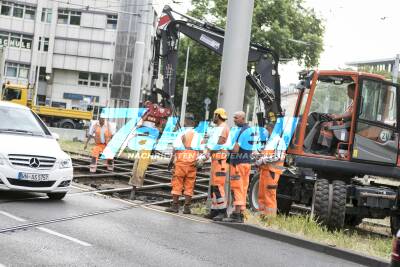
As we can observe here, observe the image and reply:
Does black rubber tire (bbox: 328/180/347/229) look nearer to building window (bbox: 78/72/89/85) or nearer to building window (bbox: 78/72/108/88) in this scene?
building window (bbox: 78/72/108/88)

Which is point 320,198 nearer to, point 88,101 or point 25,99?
point 25,99

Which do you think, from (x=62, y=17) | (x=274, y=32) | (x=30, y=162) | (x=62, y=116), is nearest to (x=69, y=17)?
(x=62, y=17)

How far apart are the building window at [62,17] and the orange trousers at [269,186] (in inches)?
2347

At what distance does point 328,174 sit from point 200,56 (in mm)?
36162

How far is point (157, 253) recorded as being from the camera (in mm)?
7945

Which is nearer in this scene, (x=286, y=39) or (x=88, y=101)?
(x=286, y=39)

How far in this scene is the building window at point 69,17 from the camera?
224 ft

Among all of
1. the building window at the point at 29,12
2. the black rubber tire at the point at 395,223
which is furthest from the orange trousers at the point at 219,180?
the building window at the point at 29,12

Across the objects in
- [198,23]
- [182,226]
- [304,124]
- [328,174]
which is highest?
[198,23]

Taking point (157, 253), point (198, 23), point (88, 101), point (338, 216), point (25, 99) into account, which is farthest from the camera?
point (88, 101)

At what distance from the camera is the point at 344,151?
1214cm

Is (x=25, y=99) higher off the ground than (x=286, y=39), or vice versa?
(x=286, y=39)

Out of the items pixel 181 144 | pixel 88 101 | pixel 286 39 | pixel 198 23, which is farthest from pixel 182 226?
pixel 88 101

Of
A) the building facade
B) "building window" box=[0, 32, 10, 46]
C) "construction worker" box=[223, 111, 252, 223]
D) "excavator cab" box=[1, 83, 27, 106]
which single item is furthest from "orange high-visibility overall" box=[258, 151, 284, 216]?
"building window" box=[0, 32, 10, 46]
